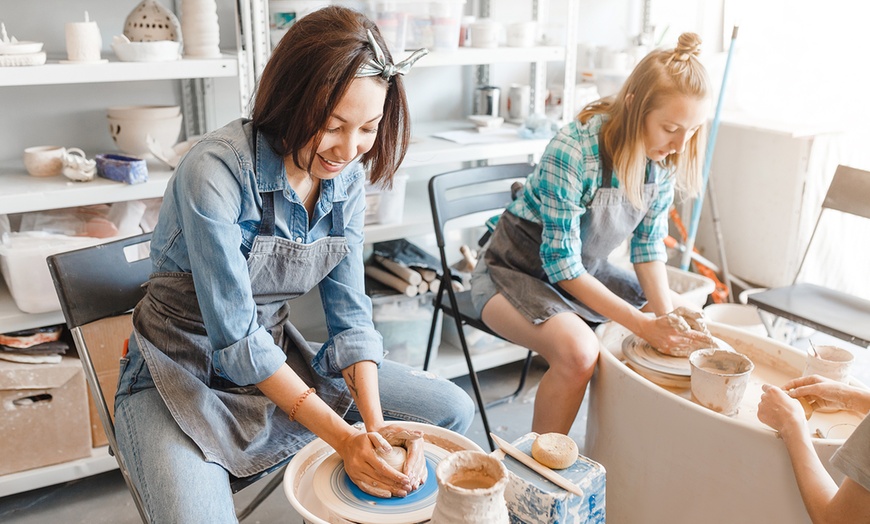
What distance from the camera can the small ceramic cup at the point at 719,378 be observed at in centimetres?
167

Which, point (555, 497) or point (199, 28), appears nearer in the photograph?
point (555, 497)

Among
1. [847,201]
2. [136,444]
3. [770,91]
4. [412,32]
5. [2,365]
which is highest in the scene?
[412,32]

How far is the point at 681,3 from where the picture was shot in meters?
3.78

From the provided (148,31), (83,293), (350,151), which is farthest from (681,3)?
(83,293)

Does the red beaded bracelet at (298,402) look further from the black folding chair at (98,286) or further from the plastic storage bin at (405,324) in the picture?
the plastic storage bin at (405,324)

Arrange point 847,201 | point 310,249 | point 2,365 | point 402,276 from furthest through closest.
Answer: point 402,276
point 847,201
point 2,365
point 310,249

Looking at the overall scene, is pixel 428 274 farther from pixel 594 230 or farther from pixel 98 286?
pixel 98 286

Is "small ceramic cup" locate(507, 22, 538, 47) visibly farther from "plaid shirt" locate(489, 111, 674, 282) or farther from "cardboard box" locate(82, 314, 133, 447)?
"cardboard box" locate(82, 314, 133, 447)

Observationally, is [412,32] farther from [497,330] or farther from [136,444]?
[136,444]

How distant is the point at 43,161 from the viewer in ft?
7.45

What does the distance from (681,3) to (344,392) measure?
2898 millimetres

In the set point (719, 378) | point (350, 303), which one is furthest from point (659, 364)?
point (350, 303)

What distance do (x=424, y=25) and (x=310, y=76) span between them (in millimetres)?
1314

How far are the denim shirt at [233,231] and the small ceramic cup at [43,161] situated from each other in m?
0.91
